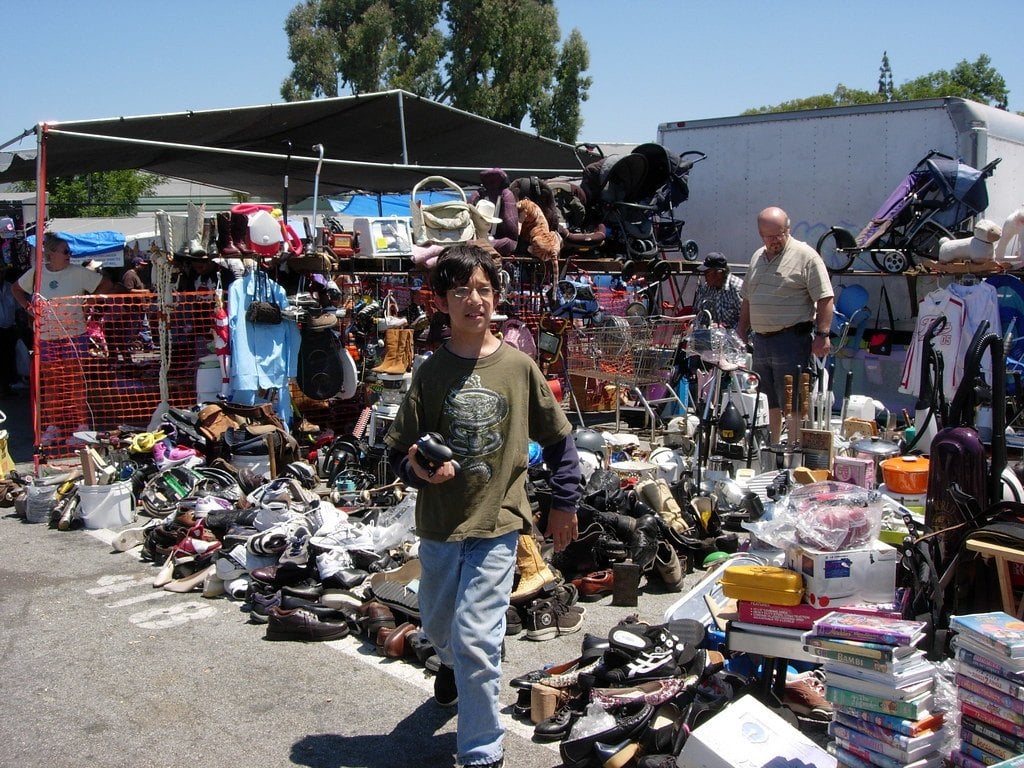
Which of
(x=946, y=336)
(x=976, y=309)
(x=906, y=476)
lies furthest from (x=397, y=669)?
(x=976, y=309)

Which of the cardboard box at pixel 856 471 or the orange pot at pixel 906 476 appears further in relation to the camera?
the cardboard box at pixel 856 471

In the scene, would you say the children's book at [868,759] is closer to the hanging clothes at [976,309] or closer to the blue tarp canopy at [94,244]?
the hanging clothes at [976,309]

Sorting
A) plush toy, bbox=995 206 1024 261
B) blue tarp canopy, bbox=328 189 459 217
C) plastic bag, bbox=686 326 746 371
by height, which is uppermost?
blue tarp canopy, bbox=328 189 459 217

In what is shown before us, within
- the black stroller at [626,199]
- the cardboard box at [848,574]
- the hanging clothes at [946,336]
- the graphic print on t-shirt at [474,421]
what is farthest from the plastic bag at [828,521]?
the black stroller at [626,199]

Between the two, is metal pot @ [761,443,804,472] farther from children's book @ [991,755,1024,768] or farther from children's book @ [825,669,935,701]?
children's book @ [991,755,1024,768]

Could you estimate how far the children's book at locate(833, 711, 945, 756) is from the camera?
3.15 metres

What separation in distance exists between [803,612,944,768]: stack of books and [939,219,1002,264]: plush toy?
732 centimetres

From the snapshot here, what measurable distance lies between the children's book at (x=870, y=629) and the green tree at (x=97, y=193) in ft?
98.0

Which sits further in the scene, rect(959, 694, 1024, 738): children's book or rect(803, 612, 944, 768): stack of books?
rect(803, 612, 944, 768): stack of books

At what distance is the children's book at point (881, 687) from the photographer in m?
3.20

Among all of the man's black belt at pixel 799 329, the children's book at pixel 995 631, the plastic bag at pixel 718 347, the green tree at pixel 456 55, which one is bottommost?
the children's book at pixel 995 631

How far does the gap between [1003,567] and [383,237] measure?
7.11m

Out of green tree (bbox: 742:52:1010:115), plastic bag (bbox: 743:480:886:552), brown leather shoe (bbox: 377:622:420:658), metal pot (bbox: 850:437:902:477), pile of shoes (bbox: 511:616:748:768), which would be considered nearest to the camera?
pile of shoes (bbox: 511:616:748:768)

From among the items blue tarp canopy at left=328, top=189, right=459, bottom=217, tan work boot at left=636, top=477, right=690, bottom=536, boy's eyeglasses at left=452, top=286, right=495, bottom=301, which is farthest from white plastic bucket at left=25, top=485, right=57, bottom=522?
blue tarp canopy at left=328, top=189, right=459, bottom=217
